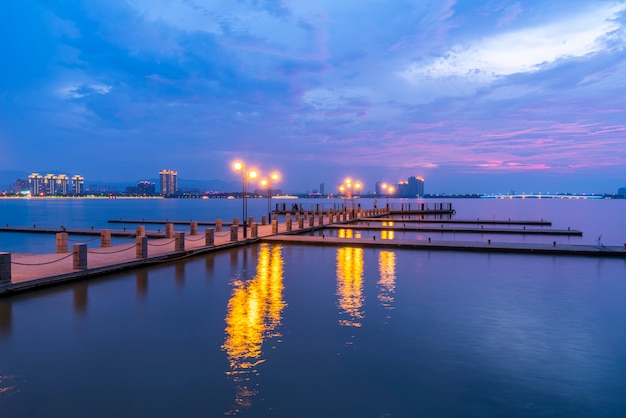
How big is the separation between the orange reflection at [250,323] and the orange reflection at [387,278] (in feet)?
11.7

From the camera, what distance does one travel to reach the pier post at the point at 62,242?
23.6 metres

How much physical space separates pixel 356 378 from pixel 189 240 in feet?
78.8

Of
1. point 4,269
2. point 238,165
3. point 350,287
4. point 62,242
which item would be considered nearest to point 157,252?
point 62,242

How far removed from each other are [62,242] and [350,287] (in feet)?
52.0

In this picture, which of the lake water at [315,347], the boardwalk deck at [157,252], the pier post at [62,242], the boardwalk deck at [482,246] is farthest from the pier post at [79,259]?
the boardwalk deck at [482,246]

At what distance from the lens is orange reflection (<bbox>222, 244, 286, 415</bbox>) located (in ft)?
29.9

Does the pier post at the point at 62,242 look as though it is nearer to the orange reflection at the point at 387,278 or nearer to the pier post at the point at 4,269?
the pier post at the point at 4,269

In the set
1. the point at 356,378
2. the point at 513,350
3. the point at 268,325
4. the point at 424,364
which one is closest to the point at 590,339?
the point at 513,350

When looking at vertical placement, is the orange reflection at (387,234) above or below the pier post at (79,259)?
below

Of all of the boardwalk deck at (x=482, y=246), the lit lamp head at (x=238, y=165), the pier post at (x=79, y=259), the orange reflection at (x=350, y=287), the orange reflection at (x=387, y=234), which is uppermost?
the lit lamp head at (x=238, y=165)

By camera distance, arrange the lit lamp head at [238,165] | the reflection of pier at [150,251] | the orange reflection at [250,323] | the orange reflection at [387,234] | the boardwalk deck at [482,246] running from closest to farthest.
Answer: the orange reflection at [250,323]
the reflection of pier at [150,251]
the boardwalk deck at [482,246]
the lit lamp head at [238,165]
the orange reflection at [387,234]

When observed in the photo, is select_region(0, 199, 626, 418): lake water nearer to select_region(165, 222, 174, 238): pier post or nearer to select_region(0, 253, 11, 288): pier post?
select_region(0, 253, 11, 288): pier post

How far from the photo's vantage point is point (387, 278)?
65.2 feet

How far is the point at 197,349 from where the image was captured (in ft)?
34.7
